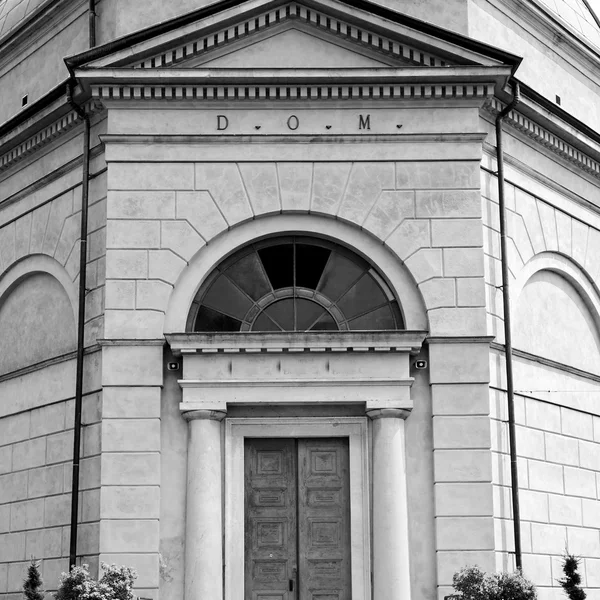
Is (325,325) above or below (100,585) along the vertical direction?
above

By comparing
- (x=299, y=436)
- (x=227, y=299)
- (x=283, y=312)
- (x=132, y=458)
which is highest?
(x=227, y=299)

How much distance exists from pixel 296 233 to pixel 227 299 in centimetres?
184

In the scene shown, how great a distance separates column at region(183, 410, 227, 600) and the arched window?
6.61 feet

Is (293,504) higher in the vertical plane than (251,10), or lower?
lower

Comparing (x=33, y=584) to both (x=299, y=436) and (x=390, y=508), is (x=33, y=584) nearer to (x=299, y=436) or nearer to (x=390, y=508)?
(x=299, y=436)

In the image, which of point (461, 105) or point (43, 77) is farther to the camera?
point (43, 77)

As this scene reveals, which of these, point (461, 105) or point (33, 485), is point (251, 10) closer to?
point (461, 105)

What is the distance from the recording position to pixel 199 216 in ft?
71.4

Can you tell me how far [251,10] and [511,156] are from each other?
19.8ft

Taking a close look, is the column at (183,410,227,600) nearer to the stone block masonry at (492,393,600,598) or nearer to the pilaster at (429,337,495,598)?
the pilaster at (429,337,495,598)

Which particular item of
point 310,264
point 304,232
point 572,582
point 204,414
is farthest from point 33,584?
point 572,582

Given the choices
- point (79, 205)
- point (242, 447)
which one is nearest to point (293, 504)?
point (242, 447)

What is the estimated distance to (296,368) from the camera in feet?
69.2

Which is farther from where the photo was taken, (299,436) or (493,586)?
(299,436)
